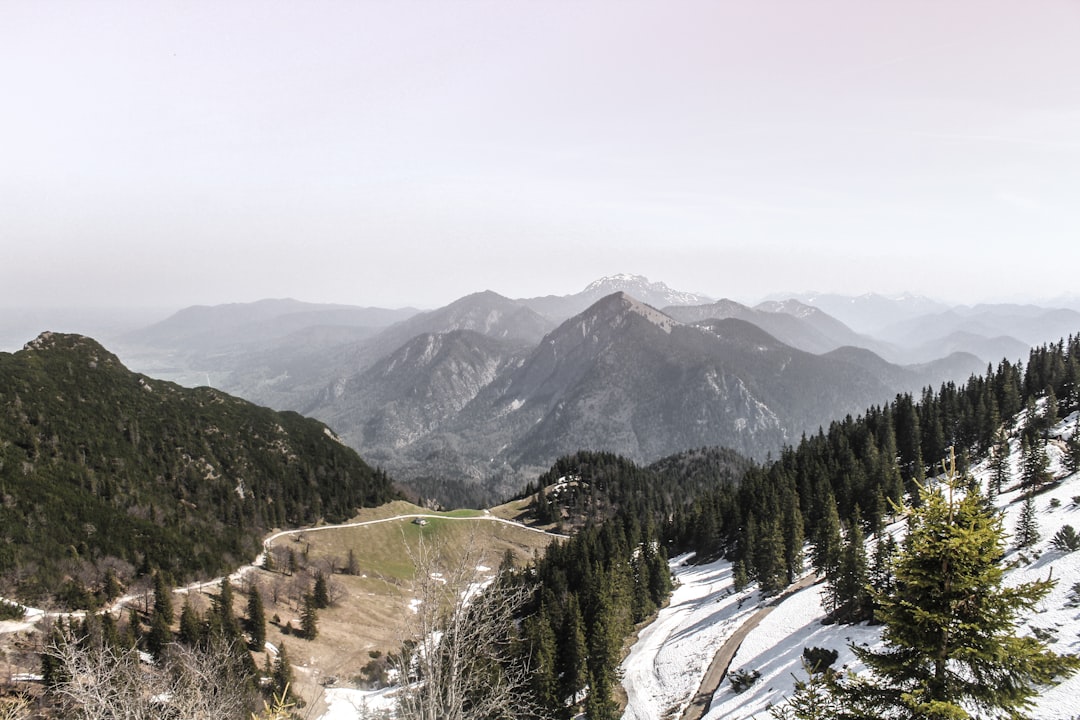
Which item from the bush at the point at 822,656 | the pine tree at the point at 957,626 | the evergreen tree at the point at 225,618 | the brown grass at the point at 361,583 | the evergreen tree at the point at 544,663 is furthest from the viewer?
the brown grass at the point at 361,583

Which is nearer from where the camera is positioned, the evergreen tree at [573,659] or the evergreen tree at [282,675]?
the evergreen tree at [573,659]

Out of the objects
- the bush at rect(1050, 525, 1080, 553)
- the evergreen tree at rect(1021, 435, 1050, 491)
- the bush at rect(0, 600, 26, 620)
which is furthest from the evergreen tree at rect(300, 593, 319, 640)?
the evergreen tree at rect(1021, 435, 1050, 491)

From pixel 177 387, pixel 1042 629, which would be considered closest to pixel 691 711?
pixel 1042 629

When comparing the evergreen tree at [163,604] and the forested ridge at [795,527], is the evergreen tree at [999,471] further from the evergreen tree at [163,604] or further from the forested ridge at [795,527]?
the evergreen tree at [163,604]

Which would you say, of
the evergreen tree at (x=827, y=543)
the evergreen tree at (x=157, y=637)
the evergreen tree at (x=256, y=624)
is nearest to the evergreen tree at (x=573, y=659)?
the evergreen tree at (x=827, y=543)

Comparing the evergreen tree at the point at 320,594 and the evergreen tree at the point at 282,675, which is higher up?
the evergreen tree at the point at 282,675

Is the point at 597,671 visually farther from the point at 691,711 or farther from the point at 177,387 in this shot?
the point at 177,387

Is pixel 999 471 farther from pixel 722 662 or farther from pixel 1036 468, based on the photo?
pixel 722 662
